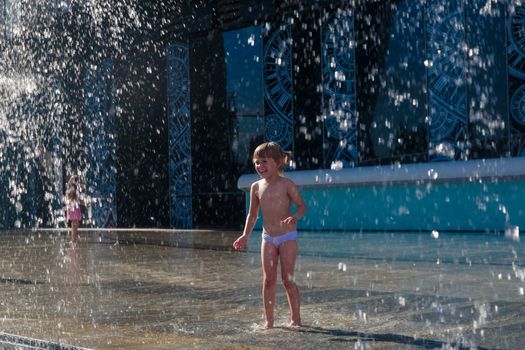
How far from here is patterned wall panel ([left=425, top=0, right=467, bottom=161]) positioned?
17578 mm

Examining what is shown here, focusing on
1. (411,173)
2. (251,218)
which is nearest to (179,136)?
(411,173)

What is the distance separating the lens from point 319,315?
589 centimetres

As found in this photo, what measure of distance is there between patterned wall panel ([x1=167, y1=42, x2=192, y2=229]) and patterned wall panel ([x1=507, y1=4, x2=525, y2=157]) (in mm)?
9447

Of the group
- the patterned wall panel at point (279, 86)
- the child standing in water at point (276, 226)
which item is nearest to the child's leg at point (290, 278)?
the child standing in water at point (276, 226)

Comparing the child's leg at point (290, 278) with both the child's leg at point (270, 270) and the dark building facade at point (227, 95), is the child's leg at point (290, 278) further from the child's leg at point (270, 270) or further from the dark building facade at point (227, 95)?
the dark building facade at point (227, 95)

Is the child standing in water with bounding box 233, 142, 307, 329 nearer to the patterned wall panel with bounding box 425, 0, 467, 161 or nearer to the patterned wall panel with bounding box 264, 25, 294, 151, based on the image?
the patterned wall panel with bounding box 425, 0, 467, 161

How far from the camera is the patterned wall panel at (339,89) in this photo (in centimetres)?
1952

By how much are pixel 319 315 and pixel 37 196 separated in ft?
82.3

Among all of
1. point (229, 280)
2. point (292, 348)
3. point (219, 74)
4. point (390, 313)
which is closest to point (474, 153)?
point (219, 74)

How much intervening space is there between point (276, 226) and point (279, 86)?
15.7m

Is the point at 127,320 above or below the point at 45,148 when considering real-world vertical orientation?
below

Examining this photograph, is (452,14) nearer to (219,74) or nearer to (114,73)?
(219,74)

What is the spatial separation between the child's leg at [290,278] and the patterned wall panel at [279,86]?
15274mm

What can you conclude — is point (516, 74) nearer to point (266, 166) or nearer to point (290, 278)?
point (266, 166)
